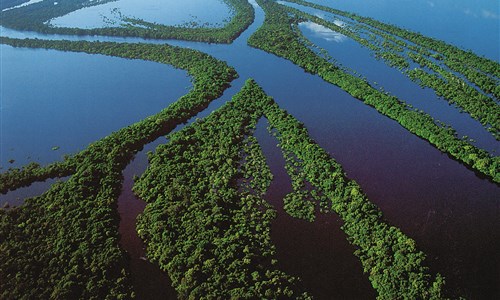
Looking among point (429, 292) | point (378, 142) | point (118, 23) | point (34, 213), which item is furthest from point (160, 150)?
point (118, 23)

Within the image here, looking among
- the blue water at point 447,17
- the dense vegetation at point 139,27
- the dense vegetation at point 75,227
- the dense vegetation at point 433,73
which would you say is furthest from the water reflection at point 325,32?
the dense vegetation at point 75,227

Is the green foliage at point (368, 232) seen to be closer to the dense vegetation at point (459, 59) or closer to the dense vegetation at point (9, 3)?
the dense vegetation at point (459, 59)

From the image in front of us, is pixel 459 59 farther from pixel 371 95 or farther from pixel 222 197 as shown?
pixel 222 197

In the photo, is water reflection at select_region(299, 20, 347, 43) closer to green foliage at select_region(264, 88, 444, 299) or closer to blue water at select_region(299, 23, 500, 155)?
blue water at select_region(299, 23, 500, 155)

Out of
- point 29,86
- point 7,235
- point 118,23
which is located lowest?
point 7,235

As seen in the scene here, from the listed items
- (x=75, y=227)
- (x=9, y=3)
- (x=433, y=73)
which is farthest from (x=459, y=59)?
(x=9, y=3)

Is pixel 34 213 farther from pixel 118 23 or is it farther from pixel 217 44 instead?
pixel 118 23
